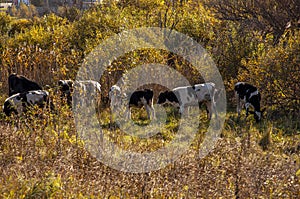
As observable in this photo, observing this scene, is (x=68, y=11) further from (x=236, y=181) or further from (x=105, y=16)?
(x=236, y=181)

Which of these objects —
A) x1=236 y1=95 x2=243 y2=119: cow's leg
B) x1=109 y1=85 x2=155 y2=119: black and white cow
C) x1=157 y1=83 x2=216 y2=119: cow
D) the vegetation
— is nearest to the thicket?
the vegetation

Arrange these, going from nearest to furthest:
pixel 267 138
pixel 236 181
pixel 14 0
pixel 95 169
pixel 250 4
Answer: pixel 236 181 < pixel 95 169 < pixel 267 138 < pixel 250 4 < pixel 14 0

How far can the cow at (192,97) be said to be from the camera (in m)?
11.2

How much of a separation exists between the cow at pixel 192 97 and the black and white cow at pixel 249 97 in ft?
2.47

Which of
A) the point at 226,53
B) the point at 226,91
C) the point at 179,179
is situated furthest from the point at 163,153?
the point at 226,53

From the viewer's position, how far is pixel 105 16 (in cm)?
1528

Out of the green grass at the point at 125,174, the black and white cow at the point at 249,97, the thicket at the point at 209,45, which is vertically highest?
the thicket at the point at 209,45

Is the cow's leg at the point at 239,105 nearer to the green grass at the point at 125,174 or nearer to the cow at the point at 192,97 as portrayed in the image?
the cow at the point at 192,97

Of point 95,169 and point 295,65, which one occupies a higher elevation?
point 295,65

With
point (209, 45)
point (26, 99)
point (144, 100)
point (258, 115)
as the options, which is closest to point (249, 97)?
point (258, 115)

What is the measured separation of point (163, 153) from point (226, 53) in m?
8.04

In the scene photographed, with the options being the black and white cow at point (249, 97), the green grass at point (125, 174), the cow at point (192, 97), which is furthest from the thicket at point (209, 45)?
the green grass at point (125, 174)

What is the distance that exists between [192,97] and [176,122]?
0.91 metres

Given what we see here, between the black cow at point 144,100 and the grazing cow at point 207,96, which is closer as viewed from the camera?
the black cow at point 144,100
